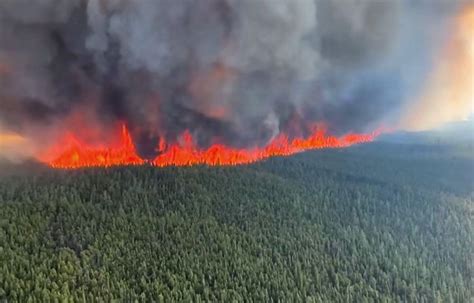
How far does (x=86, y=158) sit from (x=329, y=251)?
298 cm

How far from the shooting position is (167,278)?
5266 millimetres

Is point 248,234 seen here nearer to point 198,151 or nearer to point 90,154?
point 198,151

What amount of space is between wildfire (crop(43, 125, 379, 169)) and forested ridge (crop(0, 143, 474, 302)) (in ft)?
1.32

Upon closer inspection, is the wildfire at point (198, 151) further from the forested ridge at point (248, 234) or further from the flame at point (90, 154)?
the forested ridge at point (248, 234)

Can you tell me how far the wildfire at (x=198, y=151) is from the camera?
703 cm

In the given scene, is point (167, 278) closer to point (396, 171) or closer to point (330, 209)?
point (330, 209)

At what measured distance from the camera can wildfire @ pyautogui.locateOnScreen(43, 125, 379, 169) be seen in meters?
7.03

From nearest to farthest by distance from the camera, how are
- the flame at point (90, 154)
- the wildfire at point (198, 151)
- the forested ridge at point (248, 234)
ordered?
the forested ridge at point (248, 234)
the flame at point (90, 154)
the wildfire at point (198, 151)

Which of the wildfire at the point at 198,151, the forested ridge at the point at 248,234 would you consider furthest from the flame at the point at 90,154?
the forested ridge at the point at 248,234

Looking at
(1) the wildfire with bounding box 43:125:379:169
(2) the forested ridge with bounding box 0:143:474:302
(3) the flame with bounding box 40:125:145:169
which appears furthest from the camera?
(1) the wildfire with bounding box 43:125:379:169

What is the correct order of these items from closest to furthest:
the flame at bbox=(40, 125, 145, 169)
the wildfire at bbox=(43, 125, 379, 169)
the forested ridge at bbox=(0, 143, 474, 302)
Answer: the forested ridge at bbox=(0, 143, 474, 302) < the flame at bbox=(40, 125, 145, 169) < the wildfire at bbox=(43, 125, 379, 169)

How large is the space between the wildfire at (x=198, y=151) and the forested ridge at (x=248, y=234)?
40 centimetres

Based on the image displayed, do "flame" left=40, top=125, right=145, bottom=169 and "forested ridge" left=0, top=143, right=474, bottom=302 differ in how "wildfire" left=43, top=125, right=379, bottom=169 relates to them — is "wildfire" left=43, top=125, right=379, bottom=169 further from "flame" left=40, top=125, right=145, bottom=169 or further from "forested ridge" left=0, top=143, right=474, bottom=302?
"forested ridge" left=0, top=143, right=474, bottom=302

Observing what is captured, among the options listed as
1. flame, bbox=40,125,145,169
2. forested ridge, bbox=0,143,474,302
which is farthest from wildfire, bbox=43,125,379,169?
forested ridge, bbox=0,143,474,302
